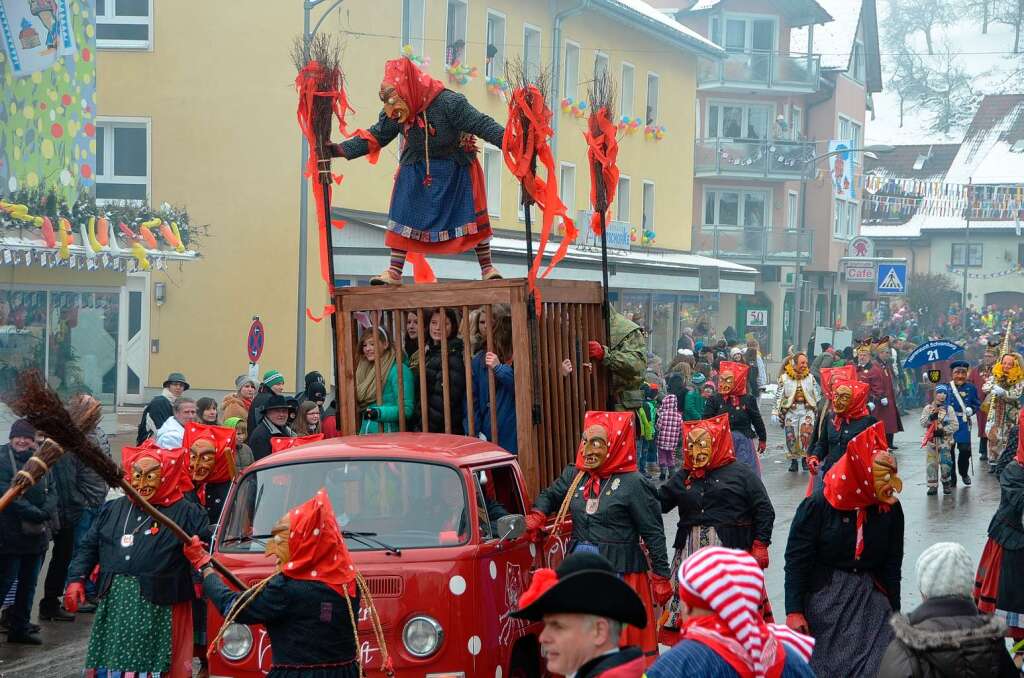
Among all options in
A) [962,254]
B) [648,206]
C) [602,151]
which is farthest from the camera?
[962,254]

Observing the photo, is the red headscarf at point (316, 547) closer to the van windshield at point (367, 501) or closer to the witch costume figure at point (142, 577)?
the van windshield at point (367, 501)

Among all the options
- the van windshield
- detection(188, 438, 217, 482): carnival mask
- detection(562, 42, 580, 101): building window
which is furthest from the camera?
detection(562, 42, 580, 101): building window

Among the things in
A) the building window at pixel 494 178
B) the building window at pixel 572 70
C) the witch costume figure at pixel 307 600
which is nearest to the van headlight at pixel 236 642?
the witch costume figure at pixel 307 600

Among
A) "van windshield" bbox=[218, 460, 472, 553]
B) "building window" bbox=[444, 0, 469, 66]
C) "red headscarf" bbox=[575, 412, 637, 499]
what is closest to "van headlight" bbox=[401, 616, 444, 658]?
"van windshield" bbox=[218, 460, 472, 553]

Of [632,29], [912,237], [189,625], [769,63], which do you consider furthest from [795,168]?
[189,625]

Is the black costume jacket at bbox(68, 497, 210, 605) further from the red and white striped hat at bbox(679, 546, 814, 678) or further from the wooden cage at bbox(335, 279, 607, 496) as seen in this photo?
the red and white striped hat at bbox(679, 546, 814, 678)

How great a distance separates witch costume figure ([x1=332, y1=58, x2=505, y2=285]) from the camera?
32.2 ft

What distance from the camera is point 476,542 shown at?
7176 millimetres

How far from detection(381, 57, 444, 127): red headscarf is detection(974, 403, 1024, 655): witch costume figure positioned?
4584 mm

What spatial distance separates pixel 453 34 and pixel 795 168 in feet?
76.0

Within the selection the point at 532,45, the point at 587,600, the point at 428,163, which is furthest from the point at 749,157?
the point at 587,600

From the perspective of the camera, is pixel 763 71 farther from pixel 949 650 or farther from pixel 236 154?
pixel 949 650

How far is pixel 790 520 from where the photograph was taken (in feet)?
53.7

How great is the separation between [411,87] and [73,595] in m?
4.16
